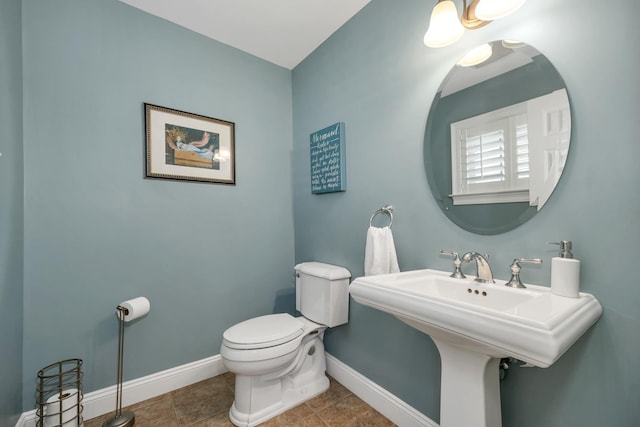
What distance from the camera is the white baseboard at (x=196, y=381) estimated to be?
4.47ft

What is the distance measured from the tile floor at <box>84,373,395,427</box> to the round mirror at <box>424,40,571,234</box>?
48.1 inches

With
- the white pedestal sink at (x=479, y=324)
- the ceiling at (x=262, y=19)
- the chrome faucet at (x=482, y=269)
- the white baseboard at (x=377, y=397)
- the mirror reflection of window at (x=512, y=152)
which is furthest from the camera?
the ceiling at (x=262, y=19)

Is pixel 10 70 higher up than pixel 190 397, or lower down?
higher up

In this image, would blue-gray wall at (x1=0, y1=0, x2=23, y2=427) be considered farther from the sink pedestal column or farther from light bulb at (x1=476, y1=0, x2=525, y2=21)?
light bulb at (x1=476, y1=0, x2=525, y2=21)

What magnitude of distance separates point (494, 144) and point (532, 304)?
645mm

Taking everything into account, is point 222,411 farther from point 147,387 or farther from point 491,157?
point 491,157

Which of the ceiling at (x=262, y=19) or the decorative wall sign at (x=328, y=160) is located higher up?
the ceiling at (x=262, y=19)

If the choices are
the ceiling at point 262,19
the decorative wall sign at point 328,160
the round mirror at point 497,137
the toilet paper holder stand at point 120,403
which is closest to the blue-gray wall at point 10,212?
the toilet paper holder stand at point 120,403

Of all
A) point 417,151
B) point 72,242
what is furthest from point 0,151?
point 417,151

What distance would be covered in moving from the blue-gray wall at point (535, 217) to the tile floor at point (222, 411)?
0.19 m

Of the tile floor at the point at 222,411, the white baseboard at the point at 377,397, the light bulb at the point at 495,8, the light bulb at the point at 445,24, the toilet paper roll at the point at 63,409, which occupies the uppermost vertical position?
the light bulb at the point at 445,24

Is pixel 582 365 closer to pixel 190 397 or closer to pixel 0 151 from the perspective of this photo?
pixel 190 397

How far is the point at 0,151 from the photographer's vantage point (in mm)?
1106

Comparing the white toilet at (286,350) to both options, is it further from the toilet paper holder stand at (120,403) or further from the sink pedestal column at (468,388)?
the sink pedestal column at (468,388)
